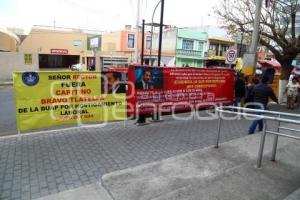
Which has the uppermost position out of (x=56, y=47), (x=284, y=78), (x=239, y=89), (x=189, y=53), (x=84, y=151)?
(x=189, y=53)

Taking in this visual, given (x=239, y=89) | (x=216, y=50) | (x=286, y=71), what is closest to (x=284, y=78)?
(x=286, y=71)

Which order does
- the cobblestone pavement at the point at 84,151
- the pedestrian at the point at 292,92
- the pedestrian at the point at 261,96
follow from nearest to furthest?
the cobblestone pavement at the point at 84,151 < the pedestrian at the point at 261,96 < the pedestrian at the point at 292,92

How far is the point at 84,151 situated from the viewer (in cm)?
600

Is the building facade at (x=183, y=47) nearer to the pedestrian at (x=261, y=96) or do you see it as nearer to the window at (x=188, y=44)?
the window at (x=188, y=44)

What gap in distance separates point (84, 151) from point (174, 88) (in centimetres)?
411

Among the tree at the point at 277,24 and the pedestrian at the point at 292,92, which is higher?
→ the tree at the point at 277,24

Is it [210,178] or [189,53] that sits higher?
[189,53]

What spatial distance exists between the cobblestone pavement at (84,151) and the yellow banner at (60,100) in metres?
0.39

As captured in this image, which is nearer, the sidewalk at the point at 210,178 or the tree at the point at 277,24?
the sidewalk at the point at 210,178

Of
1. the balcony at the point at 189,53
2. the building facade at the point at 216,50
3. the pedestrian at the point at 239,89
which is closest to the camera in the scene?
the pedestrian at the point at 239,89

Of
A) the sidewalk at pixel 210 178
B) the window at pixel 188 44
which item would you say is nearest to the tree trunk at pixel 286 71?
the sidewalk at pixel 210 178

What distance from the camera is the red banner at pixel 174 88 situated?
27.2ft

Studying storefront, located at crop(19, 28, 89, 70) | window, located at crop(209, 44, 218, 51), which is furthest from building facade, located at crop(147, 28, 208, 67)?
storefront, located at crop(19, 28, 89, 70)

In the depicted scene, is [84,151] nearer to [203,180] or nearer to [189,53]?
[203,180]
